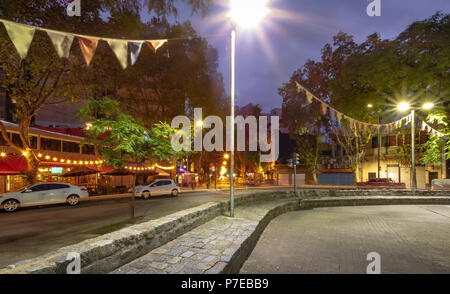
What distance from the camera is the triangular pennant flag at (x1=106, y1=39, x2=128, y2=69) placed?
19.1 ft

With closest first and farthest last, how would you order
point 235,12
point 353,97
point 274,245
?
point 274,245 → point 235,12 → point 353,97

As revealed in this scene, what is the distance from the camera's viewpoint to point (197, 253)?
4.63 metres

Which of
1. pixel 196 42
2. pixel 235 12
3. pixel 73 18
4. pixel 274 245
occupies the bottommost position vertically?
pixel 274 245

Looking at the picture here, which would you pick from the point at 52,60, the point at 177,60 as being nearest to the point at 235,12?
the point at 52,60

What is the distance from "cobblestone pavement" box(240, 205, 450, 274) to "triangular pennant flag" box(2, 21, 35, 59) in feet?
20.4

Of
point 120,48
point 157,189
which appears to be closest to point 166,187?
point 157,189

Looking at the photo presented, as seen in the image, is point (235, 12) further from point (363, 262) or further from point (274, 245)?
point (363, 262)

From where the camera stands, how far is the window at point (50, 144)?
2086cm

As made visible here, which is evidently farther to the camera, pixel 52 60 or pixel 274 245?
pixel 52 60

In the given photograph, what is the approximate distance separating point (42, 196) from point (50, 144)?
10417mm

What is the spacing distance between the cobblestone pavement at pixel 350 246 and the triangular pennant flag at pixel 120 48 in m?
5.46

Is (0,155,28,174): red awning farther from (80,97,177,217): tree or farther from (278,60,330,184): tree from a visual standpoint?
(278,60,330,184): tree

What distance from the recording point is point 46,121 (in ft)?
107

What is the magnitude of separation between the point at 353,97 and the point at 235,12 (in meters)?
14.4
